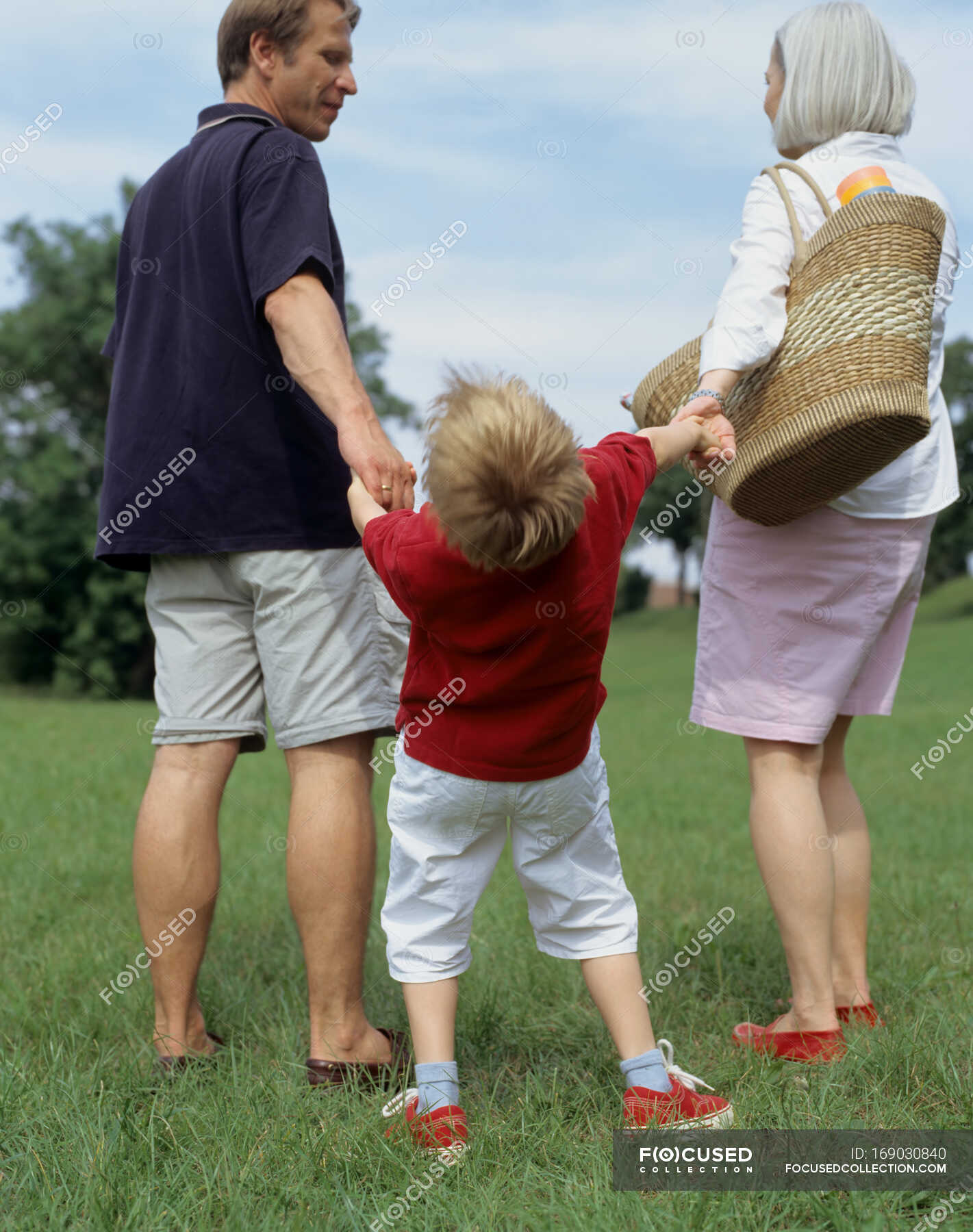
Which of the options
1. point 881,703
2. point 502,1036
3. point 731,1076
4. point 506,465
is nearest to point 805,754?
point 881,703

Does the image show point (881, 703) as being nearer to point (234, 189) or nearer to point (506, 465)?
point (506, 465)

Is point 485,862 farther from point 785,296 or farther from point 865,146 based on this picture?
point 865,146

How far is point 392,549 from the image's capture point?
81.1 inches

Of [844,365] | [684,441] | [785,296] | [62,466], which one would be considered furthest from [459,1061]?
→ [62,466]

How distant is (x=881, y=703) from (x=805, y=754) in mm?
269

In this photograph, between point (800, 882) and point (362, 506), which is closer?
point (362, 506)

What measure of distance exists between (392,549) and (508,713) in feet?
1.23

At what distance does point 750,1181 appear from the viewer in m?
1.92

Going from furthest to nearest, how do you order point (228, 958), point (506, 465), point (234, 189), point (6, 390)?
point (6, 390) < point (228, 958) < point (234, 189) < point (506, 465)

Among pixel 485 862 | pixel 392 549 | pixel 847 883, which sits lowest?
pixel 847 883

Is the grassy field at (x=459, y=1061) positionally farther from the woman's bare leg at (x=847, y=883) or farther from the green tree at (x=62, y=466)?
the green tree at (x=62, y=466)

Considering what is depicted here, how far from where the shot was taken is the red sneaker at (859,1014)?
287cm

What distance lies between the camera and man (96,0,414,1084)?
2676 mm

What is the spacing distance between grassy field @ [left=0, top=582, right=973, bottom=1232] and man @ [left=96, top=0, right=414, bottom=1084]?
0.90 feet
